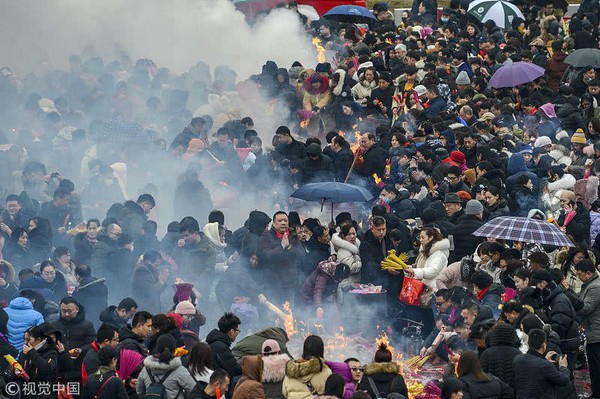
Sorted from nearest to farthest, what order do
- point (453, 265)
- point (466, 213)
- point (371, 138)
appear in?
point (453, 265)
point (466, 213)
point (371, 138)

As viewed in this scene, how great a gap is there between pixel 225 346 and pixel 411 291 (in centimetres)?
357

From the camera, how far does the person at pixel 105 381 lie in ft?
39.4

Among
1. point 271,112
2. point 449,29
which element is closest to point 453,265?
point 271,112

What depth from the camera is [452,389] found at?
37.4 ft

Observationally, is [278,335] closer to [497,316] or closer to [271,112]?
[497,316]

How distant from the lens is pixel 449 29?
27266 mm

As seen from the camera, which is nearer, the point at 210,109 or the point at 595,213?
the point at 595,213

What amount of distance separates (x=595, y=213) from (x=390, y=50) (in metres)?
8.54

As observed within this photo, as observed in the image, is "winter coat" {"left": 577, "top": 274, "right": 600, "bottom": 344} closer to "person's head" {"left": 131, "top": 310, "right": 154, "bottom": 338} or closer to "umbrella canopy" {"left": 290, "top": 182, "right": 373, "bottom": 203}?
"umbrella canopy" {"left": 290, "top": 182, "right": 373, "bottom": 203}

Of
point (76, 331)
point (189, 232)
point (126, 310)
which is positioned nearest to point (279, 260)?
point (189, 232)

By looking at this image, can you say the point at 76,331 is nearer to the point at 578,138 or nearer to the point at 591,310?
the point at 591,310

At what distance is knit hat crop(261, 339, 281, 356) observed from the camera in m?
12.4

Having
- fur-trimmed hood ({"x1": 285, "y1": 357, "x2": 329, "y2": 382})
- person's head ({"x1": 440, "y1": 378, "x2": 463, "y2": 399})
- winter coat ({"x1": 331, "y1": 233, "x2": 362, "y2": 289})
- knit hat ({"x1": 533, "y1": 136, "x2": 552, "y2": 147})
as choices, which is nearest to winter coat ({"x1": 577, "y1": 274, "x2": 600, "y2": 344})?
winter coat ({"x1": 331, "y1": 233, "x2": 362, "y2": 289})

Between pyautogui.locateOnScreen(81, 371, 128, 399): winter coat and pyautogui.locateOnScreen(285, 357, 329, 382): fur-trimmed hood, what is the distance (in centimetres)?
140
